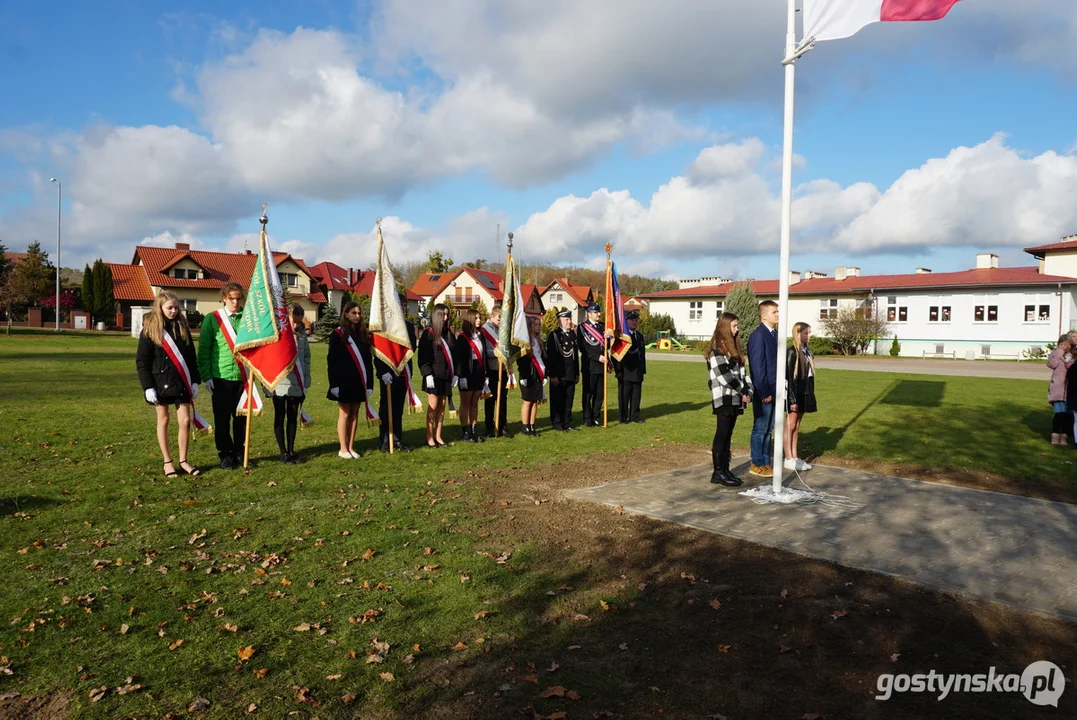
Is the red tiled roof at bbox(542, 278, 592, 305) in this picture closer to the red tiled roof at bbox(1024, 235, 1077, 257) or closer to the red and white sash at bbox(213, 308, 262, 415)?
the red tiled roof at bbox(1024, 235, 1077, 257)

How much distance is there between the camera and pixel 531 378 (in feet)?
42.8

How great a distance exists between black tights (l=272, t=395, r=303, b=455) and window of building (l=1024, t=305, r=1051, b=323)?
5618 centimetres

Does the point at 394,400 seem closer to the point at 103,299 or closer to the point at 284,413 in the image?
the point at 284,413

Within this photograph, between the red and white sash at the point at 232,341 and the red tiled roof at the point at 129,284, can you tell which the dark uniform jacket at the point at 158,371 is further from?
the red tiled roof at the point at 129,284

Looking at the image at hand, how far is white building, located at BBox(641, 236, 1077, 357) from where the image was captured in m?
51.2

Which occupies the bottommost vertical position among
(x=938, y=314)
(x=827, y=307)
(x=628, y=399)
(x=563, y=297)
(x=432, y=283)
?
(x=628, y=399)

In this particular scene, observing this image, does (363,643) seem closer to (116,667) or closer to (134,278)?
(116,667)

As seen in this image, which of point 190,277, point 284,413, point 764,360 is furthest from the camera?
point 190,277

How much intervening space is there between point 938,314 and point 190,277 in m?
Answer: 63.6

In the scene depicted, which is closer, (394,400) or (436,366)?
(436,366)

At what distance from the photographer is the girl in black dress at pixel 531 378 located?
42.8 ft

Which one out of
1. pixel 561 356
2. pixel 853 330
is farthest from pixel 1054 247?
pixel 561 356

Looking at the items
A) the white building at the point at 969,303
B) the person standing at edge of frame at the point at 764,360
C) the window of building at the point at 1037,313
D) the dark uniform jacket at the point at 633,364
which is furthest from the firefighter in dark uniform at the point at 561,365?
the window of building at the point at 1037,313

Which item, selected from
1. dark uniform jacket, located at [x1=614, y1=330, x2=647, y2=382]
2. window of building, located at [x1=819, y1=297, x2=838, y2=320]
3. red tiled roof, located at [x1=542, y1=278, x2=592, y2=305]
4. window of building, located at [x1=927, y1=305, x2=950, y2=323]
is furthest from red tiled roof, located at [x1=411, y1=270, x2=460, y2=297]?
dark uniform jacket, located at [x1=614, y1=330, x2=647, y2=382]
